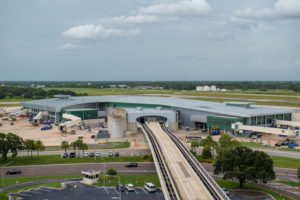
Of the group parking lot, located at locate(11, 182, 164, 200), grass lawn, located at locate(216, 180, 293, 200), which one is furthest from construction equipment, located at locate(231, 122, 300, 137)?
parking lot, located at locate(11, 182, 164, 200)

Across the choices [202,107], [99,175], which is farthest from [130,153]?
[202,107]

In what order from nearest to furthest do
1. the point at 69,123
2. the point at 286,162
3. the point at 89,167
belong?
1. the point at 89,167
2. the point at 286,162
3. the point at 69,123

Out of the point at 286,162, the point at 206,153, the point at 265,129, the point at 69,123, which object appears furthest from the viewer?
the point at 69,123

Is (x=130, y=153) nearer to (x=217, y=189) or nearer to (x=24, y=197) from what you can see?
(x=24, y=197)

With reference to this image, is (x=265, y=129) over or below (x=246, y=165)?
over

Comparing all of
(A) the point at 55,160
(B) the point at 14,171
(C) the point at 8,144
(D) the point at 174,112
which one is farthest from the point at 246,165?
(D) the point at 174,112

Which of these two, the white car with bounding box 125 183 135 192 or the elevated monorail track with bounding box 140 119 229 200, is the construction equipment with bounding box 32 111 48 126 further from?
the white car with bounding box 125 183 135 192

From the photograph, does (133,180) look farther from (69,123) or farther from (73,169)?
(69,123)

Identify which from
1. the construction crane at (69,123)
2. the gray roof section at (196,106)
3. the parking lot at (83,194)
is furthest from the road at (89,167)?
the construction crane at (69,123)
